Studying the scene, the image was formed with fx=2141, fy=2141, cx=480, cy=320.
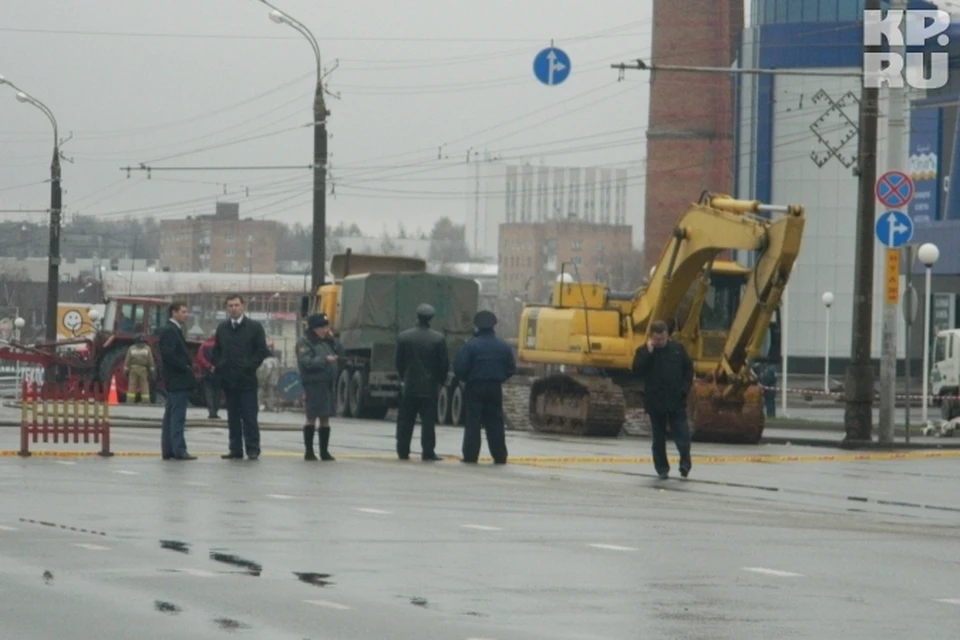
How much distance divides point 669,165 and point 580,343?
2061 inches

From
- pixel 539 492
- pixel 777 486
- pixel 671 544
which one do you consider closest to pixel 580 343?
pixel 777 486

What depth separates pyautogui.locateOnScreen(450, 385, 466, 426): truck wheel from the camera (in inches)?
1592

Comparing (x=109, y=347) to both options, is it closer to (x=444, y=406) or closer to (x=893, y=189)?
(x=444, y=406)

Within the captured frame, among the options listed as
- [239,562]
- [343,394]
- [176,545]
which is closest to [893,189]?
[343,394]

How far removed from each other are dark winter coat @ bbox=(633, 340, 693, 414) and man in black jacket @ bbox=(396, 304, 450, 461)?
8.23 feet

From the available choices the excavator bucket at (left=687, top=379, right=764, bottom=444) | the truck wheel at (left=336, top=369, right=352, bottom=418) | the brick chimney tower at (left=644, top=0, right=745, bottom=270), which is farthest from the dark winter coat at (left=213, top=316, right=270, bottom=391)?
the brick chimney tower at (left=644, top=0, right=745, bottom=270)

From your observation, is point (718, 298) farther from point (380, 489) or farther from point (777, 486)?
point (380, 489)

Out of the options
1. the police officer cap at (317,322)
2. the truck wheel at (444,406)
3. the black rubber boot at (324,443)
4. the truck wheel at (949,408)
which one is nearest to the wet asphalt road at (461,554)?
the black rubber boot at (324,443)

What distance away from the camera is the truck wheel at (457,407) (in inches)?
1592

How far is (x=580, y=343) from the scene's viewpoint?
3644 centimetres

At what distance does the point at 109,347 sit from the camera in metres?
53.9

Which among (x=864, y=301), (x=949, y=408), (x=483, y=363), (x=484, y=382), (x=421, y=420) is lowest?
(x=949, y=408)

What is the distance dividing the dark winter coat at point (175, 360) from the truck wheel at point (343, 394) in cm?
2186

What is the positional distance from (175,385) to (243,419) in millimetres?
873
